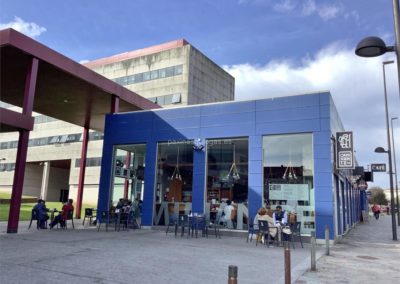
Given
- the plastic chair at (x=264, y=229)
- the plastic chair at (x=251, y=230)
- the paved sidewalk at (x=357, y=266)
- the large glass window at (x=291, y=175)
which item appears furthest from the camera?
the large glass window at (x=291, y=175)

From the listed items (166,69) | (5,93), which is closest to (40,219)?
(5,93)

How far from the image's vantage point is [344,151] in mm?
15078

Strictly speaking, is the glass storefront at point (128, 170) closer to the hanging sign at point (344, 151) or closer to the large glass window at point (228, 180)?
the large glass window at point (228, 180)

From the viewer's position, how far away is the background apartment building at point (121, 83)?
164ft

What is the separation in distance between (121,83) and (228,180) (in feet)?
136

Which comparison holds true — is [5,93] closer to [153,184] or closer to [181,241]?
[153,184]

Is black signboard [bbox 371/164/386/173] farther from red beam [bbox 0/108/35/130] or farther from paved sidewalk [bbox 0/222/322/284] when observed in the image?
red beam [bbox 0/108/35/130]

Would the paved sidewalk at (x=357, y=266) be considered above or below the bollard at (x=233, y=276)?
below

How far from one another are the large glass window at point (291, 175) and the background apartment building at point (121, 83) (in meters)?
33.2

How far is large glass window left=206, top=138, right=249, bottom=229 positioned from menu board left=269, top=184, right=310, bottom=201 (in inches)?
46.9

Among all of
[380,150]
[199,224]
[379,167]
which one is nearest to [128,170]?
[199,224]

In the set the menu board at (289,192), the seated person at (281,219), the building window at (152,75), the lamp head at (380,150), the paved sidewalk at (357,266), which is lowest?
the paved sidewalk at (357,266)

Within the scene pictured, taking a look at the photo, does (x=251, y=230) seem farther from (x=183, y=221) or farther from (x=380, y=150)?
(x=380, y=150)

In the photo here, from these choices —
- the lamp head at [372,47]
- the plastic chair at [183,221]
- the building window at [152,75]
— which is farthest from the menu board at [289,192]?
the building window at [152,75]
